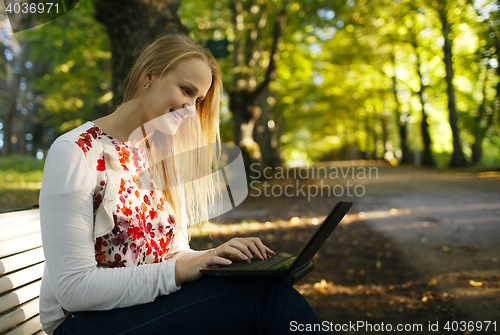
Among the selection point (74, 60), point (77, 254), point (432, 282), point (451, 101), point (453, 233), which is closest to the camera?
point (77, 254)

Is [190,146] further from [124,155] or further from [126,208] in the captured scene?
[126,208]

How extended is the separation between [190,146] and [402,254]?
150 inches

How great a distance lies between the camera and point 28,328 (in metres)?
1.63

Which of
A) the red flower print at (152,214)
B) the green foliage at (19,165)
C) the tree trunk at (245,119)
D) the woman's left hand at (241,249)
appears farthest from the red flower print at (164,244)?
the green foliage at (19,165)

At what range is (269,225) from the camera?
7.00 meters

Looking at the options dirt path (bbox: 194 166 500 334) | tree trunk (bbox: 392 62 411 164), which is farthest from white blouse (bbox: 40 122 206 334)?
tree trunk (bbox: 392 62 411 164)

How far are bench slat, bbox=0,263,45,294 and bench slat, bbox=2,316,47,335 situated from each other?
0.17 metres

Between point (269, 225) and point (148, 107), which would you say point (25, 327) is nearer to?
point (148, 107)

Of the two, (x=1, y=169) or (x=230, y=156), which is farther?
(x=1, y=169)

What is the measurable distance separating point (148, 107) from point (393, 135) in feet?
140

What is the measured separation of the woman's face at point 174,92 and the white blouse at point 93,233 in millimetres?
220

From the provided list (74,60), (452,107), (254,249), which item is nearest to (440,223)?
(254,249)

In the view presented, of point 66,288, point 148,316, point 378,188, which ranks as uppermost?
point 66,288

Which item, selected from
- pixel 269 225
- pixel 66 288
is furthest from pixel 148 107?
pixel 269 225
